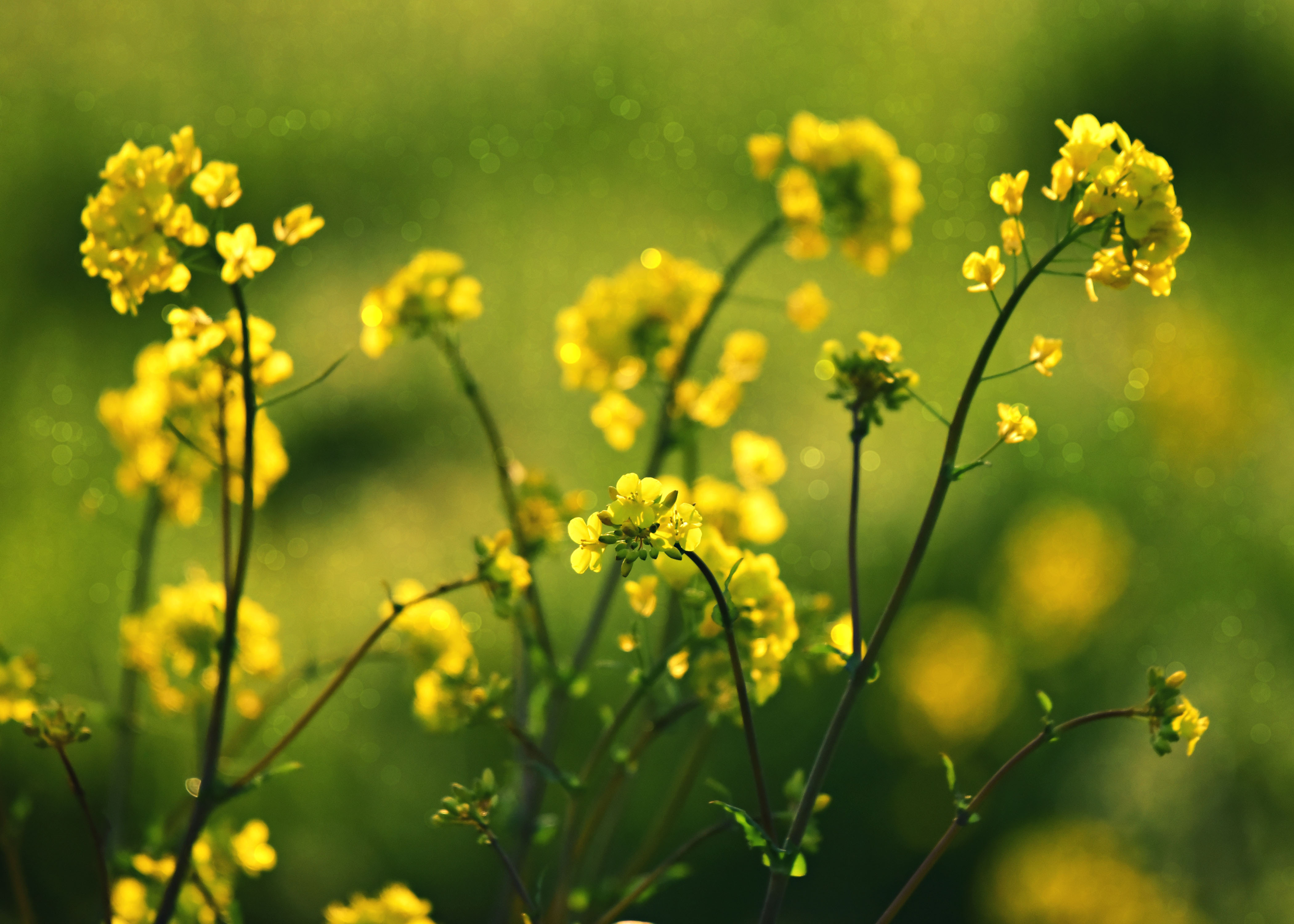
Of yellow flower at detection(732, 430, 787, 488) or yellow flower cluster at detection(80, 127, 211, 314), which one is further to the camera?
yellow flower at detection(732, 430, 787, 488)

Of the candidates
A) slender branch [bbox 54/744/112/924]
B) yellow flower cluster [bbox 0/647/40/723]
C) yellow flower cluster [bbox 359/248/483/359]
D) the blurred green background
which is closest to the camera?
slender branch [bbox 54/744/112/924]

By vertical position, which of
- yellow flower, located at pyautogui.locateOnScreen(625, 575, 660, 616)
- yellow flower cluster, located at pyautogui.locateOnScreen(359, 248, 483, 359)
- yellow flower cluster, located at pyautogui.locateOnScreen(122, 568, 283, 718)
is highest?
yellow flower cluster, located at pyautogui.locateOnScreen(359, 248, 483, 359)

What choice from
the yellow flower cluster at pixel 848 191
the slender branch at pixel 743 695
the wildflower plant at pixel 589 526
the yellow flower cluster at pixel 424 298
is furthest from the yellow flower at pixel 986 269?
the yellow flower cluster at pixel 424 298

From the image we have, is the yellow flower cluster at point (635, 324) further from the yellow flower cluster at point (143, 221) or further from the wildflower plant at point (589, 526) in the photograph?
the yellow flower cluster at point (143, 221)

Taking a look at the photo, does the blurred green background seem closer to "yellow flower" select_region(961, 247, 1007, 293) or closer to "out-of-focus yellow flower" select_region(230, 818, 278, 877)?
"out-of-focus yellow flower" select_region(230, 818, 278, 877)

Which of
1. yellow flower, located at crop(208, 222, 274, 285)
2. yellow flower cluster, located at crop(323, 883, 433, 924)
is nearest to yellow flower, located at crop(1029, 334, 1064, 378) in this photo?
yellow flower, located at crop(208, 222, 274, 285)

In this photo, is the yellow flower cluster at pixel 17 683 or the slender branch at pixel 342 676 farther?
the yellow flower cluster at pixel 17 683

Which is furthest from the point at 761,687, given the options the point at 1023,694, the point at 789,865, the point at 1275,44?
the point at 1275,44
